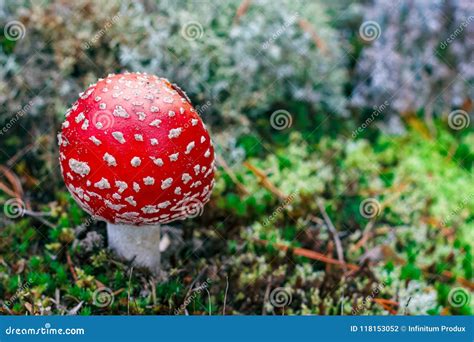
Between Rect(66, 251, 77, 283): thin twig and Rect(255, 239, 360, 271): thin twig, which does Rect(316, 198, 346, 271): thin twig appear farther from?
Rect(66, 251, 77, 283): thin twig

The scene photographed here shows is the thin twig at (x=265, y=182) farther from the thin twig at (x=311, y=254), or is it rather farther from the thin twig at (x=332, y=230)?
the thin twig at (x=311, y=254)

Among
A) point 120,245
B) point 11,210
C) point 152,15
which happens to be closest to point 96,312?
point 120,245

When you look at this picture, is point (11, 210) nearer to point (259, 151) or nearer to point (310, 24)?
point (259, 151)

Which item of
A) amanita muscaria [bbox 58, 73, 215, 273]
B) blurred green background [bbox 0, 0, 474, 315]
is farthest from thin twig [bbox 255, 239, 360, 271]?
amanita muscaria [bbox 58, 73, 215, 273]

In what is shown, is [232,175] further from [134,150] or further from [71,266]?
[134,150]

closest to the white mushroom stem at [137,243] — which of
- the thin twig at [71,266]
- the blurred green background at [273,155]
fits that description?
the blurred green background at [273,155]

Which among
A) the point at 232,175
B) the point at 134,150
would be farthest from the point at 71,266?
the point at 232,175
